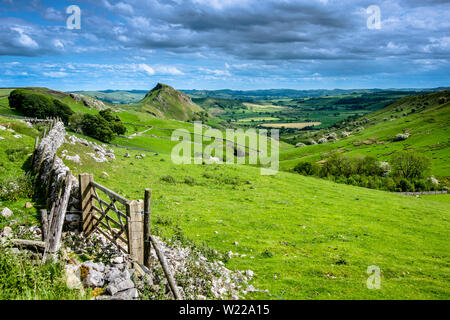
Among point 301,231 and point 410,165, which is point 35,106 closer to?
point 301,231

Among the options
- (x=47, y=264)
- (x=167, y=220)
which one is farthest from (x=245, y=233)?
(x=47, y=264)

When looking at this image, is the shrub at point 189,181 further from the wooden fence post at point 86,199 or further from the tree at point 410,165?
the tree at point 410,165

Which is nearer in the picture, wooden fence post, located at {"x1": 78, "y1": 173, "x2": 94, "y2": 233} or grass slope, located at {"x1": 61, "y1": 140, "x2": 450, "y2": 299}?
wooden fence post, located at {"x1": 78, "y1": 173, "x2": 94, "y2": 233}

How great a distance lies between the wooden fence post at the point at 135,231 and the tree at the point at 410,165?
281ft

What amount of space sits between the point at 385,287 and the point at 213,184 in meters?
22.3

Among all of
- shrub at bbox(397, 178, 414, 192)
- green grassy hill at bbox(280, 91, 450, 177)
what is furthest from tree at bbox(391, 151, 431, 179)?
green grassy hill at bbox(280, 91, 450, 177)

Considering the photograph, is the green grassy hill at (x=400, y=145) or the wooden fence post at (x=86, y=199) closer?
the wooden fence post at (x=86, y=199)

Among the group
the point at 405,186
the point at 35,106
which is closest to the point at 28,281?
the point at 405,186

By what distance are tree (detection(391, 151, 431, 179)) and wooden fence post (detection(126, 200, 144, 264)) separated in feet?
281

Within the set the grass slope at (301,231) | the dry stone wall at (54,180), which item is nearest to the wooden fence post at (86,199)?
the dry stone wall at (54,180)

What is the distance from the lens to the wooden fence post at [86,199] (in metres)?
12.7

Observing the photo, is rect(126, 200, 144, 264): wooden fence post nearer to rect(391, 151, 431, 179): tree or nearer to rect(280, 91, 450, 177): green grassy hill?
rect(391, 151, 431, 179): tree

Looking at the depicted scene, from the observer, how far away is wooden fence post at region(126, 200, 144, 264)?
1040 centimetres

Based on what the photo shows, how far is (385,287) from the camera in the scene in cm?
1391
